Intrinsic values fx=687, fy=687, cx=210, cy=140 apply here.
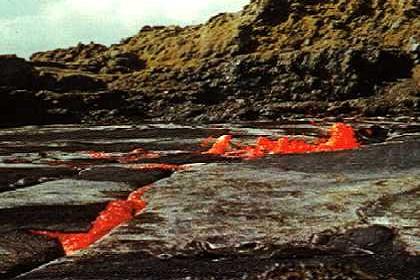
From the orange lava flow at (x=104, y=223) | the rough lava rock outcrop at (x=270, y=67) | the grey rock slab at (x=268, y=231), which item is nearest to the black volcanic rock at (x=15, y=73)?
the rough lava rock outcrop at (x=270, y=67)

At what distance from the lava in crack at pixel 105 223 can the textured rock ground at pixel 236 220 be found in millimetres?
318

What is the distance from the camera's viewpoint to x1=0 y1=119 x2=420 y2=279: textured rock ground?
12430 mm

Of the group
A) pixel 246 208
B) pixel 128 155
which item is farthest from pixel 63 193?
pixel 128 155

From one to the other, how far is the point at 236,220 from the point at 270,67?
10597 cm

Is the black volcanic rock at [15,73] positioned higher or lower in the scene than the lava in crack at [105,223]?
higher

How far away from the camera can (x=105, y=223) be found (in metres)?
16.8

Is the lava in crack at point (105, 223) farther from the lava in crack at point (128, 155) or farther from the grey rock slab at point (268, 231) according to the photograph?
the lava in crack at point (128, 155)

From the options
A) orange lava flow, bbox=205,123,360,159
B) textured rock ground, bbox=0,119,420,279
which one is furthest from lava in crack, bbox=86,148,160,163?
textured rock ground, bbox=0,119,420,279

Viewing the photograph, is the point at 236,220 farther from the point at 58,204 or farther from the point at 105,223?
the point at 58,204

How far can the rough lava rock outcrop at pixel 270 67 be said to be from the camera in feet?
344

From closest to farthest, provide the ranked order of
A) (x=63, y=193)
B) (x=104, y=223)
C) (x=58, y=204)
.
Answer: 1. (x=104, y=223)
2. (x=58, y=204)
3. (x=63, y=193)

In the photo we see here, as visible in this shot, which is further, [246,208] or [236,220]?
[246,208]

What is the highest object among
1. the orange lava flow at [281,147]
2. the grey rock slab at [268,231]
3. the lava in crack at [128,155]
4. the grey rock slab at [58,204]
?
the grey rock slab at [58,204]

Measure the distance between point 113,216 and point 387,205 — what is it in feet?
22.5
